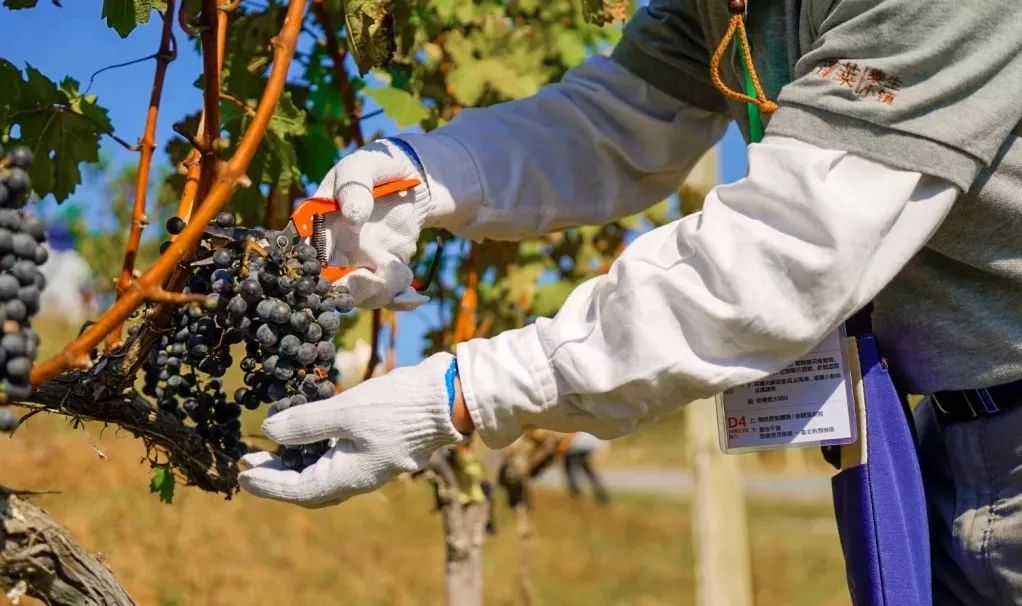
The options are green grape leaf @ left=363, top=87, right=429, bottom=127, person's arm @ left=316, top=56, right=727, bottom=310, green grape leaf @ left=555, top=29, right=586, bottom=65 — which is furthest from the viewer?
green grape leaf @ left=555, top=29, right=586, bottom=65

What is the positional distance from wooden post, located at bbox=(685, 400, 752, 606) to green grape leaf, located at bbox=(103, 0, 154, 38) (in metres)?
2.73

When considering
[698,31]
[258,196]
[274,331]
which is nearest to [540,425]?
[274,331]

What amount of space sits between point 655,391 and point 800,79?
17.1 inches

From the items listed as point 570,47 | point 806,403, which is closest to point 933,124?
point 806,403

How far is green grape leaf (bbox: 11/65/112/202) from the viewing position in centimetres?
185

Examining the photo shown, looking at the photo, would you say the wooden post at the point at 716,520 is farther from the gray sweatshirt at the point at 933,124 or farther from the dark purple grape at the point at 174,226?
the dark purple grape at the point at 174,226

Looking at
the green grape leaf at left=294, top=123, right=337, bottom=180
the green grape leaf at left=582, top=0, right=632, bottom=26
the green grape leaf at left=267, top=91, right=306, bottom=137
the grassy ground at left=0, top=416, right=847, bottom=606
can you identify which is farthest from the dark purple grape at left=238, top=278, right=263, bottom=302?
the grassy ground at left=0, top=416, right=847, bottom=606

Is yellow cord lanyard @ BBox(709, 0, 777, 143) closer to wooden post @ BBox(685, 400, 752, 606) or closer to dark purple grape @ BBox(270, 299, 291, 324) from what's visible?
dark purple grape @ BBox(270, 299, 291, 324)

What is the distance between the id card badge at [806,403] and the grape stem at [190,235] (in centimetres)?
75

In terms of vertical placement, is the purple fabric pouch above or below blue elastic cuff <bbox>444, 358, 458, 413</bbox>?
below

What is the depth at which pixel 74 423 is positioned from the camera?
170 cm

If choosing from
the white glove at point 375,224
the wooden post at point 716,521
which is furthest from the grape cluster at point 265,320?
the wooden post at point 716,521

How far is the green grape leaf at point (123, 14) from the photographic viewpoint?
5.14 ft

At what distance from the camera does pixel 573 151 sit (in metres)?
2.06
